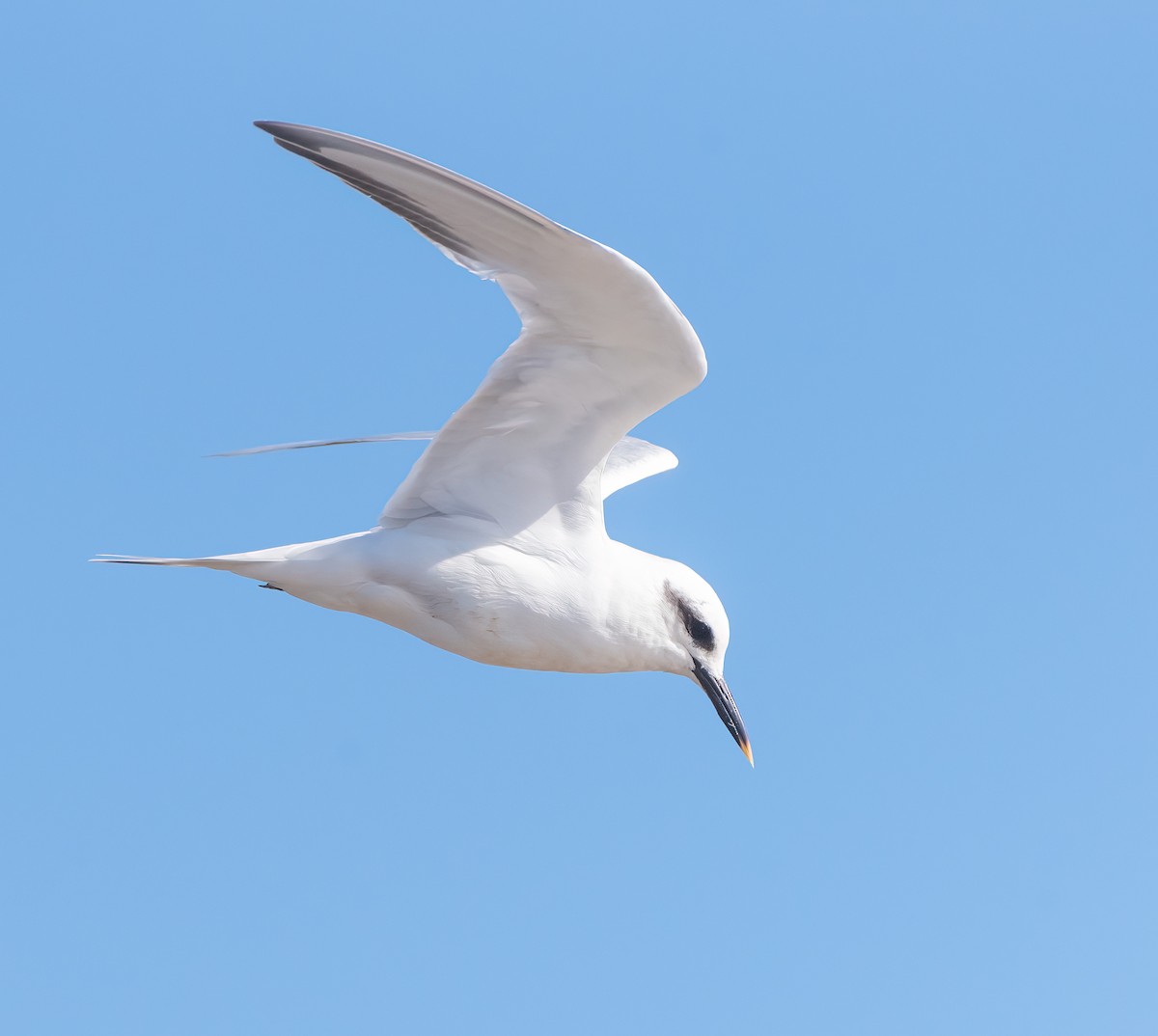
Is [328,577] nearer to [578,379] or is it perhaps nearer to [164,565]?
[164,565]

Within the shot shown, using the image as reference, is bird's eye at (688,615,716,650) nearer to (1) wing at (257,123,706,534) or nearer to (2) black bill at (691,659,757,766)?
(2) black bill at (691,659,757,766)

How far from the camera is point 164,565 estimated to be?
23.6 ft

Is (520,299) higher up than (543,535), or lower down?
higher up

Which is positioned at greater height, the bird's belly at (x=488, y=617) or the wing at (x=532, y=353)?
the wing at (x=532, y=353)

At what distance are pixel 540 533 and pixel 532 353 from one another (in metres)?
0.98

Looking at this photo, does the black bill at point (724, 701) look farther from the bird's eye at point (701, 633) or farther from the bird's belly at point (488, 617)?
the bird's belly at point (488, 617)

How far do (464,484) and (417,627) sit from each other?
2.45ft

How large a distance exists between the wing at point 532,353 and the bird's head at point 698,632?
0.58 meters

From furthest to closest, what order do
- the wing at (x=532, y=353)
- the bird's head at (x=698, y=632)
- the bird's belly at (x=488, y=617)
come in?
the bird's head at (x=698, y=632)
the bird's belly at (x=488, y=617)
the wing at (x=532, y=353)

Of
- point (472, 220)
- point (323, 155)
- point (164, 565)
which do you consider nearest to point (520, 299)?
point (472, 220)

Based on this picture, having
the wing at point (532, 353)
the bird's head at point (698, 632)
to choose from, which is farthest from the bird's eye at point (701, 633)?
the wing at point (532, 353)

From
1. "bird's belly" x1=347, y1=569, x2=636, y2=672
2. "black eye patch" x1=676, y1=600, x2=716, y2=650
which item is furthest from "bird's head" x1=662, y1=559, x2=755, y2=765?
"bird's belly" x1=347, y1=569, x2=636, y2=672

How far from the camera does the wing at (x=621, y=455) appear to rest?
29.0 feet

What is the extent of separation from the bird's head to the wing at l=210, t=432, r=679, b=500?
3.55 feet
